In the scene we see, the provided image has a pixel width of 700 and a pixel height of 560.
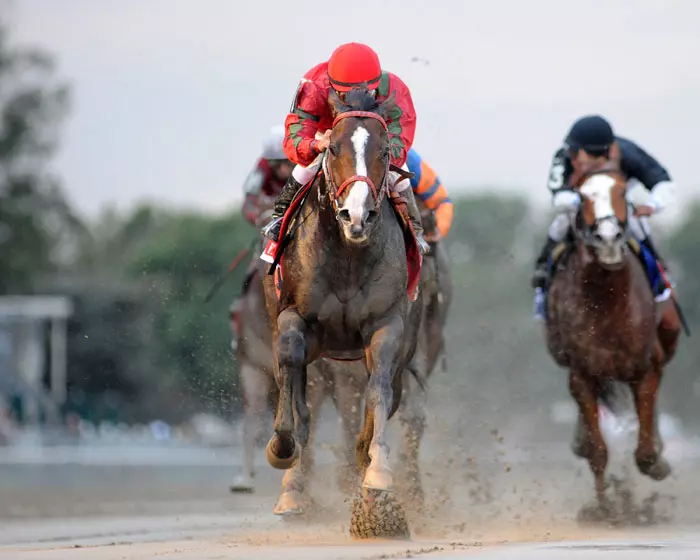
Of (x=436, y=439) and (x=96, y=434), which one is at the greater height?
(x=436, y=439)

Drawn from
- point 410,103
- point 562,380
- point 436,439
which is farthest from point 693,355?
point 410,103

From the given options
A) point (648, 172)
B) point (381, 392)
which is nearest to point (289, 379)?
point (381, 392)

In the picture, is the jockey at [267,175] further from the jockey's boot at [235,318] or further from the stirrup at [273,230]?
the stirrup at [273,230]

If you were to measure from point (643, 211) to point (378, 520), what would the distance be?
15.1 ft

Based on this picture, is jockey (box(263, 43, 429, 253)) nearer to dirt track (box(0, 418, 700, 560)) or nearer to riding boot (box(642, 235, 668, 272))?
dirt track (box(0, 418, 700, 560))

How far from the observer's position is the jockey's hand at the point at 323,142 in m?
10.0

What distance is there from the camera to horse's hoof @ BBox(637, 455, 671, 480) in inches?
539

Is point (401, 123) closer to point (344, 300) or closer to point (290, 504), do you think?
point (344, 300)

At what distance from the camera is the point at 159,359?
2119 inches

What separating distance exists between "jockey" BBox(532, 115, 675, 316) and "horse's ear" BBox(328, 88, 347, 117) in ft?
12.8

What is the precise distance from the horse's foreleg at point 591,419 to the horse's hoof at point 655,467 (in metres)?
0.29

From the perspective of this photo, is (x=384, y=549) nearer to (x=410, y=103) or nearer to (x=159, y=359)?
(x=410, y=103)

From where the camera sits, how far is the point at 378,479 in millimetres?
9820

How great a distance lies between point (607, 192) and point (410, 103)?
3071mm
